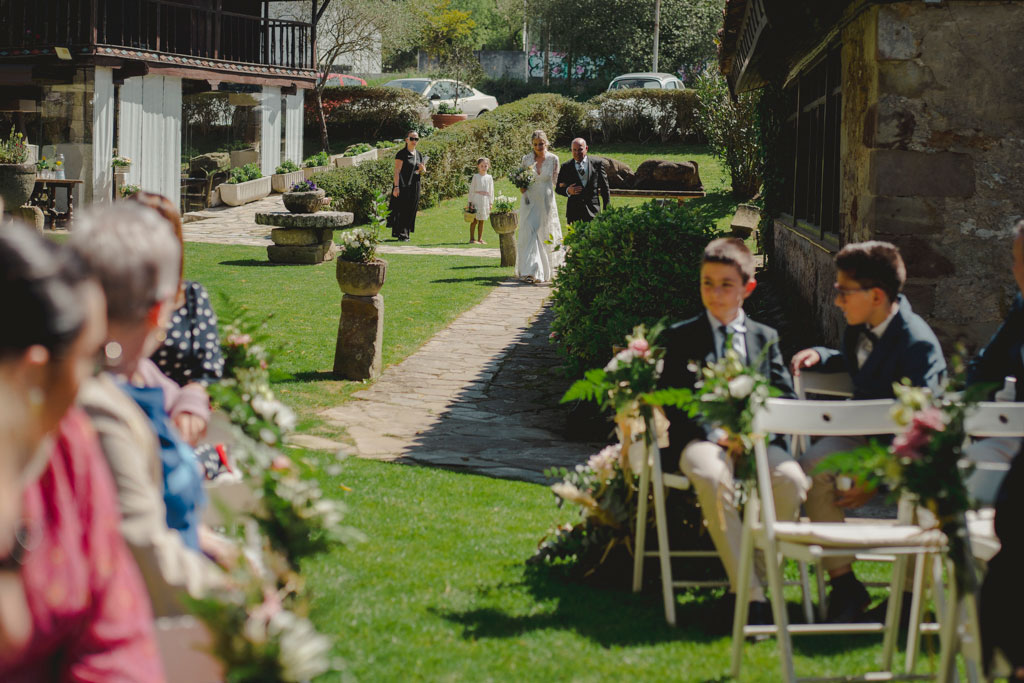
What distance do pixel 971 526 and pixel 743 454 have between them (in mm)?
771

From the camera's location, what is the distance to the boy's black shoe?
4320mm

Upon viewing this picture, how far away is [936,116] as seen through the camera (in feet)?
21.7

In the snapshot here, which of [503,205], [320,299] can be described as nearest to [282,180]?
[503,205]

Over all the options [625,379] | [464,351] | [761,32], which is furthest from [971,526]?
[464,351]

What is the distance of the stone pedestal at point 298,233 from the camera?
17188mm

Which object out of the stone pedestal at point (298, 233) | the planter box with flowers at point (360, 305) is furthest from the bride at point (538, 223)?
the planter box with flowers at point (360, 305)

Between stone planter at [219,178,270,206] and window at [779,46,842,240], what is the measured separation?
616 inches

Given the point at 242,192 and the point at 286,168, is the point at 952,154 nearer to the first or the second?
the point at 242,192

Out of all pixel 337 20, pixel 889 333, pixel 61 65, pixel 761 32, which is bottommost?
pixel 889 333

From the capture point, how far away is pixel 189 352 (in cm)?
416

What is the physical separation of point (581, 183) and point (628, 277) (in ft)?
20.3

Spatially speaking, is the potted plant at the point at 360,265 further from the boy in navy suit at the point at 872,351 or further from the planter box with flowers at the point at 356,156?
the planter box with flowers at the point at 356,156

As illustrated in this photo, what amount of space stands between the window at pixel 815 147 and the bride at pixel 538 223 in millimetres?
3462

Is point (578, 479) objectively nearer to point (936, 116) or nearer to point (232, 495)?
point (232, 495)
